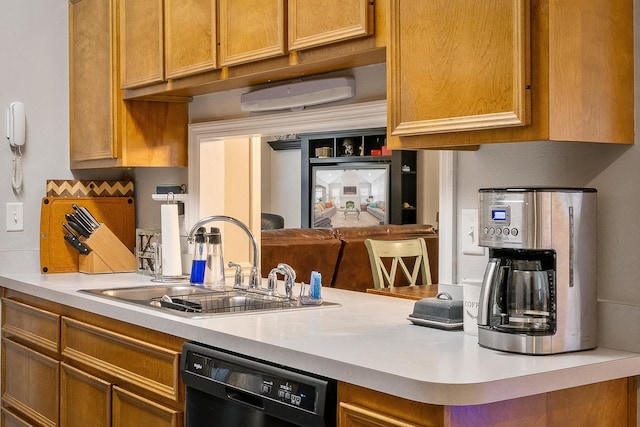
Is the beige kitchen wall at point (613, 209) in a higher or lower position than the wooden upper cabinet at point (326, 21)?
lower

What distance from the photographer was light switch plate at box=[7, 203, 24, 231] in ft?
12.4

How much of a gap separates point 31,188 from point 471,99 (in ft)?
8.32

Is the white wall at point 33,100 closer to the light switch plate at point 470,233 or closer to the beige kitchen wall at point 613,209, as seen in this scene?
the light switch plate at point 470,233

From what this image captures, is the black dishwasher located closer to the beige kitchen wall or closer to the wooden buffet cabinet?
the wooden buffet cabinet

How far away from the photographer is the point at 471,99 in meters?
1.93

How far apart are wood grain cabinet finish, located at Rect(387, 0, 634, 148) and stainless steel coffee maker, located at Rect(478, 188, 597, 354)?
151mm

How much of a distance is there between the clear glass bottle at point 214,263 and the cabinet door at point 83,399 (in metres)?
0.57

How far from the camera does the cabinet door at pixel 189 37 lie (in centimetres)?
288

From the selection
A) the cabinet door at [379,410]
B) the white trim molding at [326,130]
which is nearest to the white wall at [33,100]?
the white trim molding at [326,130]

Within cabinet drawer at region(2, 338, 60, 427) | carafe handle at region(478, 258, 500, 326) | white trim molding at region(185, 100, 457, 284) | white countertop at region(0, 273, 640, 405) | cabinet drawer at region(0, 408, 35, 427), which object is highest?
white trim molding at region(185, 100, 457, 284)

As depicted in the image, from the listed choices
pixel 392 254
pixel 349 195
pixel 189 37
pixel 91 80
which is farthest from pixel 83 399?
pixel 349 195

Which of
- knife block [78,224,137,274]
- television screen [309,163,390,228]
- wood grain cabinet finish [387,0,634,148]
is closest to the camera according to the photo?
wood grain cabinet finish [387,0,634,148]

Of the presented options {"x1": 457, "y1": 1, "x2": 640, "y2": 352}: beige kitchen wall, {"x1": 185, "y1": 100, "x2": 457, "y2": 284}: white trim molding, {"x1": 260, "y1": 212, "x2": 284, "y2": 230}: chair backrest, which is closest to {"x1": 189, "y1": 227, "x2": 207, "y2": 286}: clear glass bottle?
{"x1": 185, "y1": 100, "x2": 457, "y2": 284}: white trim molding

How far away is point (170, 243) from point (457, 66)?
6.11ft
